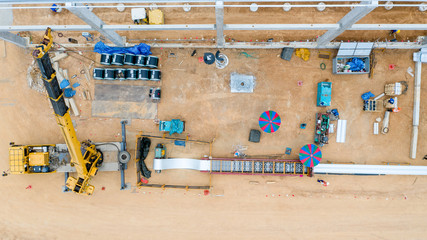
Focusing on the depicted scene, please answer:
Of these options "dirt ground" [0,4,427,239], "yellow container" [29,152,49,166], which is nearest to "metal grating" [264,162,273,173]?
"dirt ground" [0,4,427,239]

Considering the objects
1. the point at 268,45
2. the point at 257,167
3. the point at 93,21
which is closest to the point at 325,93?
the point at 268,45

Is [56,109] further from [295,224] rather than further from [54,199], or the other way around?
[295,224]

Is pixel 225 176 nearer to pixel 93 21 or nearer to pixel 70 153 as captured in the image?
pixel 70 153

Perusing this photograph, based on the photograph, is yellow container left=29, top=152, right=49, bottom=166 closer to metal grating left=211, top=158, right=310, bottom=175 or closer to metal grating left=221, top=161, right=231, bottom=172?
metal grating left=211, top=158, right=310, bottom=175

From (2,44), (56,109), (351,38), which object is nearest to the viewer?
(56,109)

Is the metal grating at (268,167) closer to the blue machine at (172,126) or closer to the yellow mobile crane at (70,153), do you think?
the blue machine at (172,126)

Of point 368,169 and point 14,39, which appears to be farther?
point 368,169

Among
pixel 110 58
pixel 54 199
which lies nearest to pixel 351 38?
pixel 110 58

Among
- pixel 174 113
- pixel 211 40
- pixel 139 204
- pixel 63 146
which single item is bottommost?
pixel 139 204
